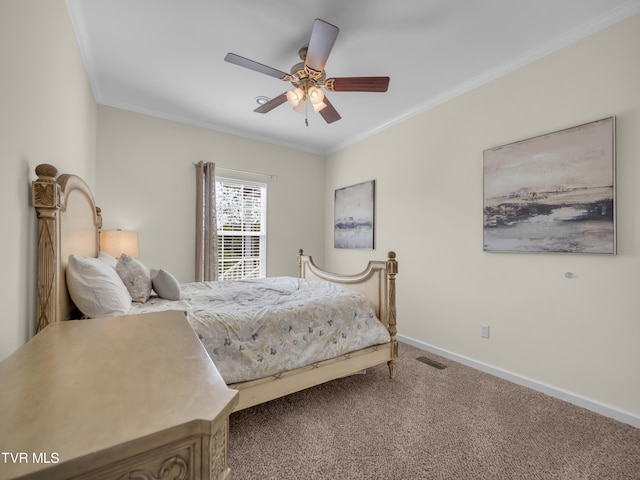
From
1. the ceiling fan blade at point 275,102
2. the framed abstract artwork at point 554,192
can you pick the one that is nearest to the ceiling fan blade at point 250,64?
the ceiling fan blade at point 275,102

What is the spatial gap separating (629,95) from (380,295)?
2163mm

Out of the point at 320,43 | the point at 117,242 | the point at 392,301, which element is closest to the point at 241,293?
the point at 392,301

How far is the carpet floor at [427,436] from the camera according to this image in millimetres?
1486

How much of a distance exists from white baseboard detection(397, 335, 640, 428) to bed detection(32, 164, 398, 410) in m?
0.87

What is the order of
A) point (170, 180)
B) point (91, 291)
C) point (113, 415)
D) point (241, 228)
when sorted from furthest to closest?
point (241, 228) < point (170, 180) < point (91, 291) < point (113, 415)

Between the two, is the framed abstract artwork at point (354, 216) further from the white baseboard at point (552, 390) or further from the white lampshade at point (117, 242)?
the white lampshade at point (117, 242)

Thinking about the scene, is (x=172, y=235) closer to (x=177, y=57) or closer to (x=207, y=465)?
(x=177, y=57)

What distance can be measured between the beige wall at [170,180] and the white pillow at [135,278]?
143 centimetres

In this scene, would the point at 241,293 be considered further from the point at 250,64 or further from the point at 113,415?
the point at 113,415

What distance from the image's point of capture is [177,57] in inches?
95.3

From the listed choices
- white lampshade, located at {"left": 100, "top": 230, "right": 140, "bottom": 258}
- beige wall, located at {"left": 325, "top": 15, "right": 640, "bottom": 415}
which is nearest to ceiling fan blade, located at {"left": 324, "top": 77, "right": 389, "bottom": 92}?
beige wall, located at {"left": 325, "top": 15, "right": 640, "bottom": 415}

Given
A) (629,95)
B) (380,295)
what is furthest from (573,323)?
(629,95)

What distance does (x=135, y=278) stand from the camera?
2.01 metres

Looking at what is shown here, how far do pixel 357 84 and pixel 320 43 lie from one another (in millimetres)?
417
